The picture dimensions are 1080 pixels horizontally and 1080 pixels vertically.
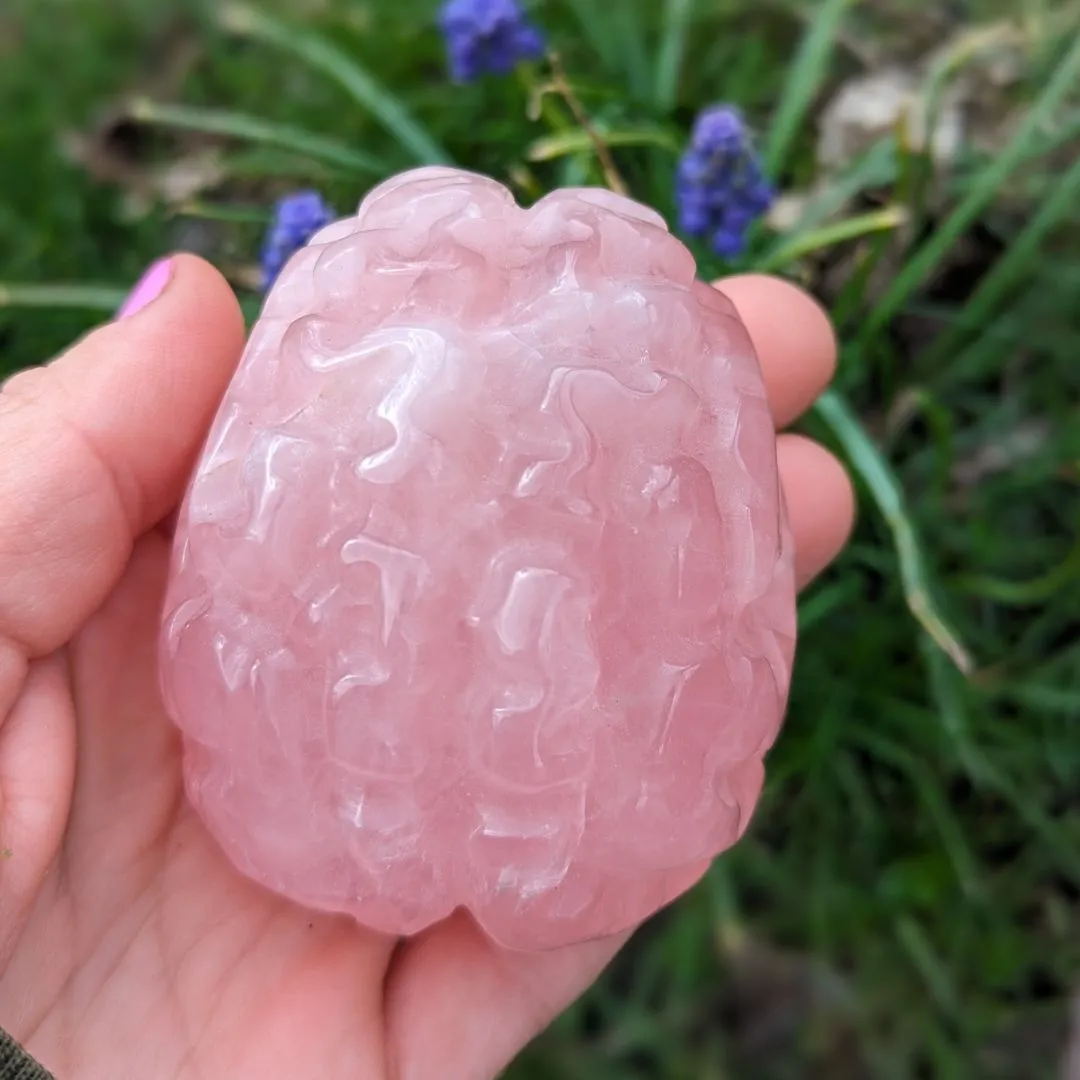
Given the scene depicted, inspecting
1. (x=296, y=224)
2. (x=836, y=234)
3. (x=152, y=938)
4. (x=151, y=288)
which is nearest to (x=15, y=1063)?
(x=152, y=938)

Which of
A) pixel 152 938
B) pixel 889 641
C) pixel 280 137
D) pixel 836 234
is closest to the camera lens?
pixel 152 938

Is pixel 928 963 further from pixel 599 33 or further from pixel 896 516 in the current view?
pixel 599 33

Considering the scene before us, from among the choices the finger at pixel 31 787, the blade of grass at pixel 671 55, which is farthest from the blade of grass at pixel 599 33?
the finger at pixel 31 787

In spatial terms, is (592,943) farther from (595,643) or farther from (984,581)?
(984,581)

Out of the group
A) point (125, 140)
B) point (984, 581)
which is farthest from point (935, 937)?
point (125, 140)

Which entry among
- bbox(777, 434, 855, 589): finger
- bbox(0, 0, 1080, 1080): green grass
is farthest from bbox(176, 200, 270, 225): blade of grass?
bbox(777, 434, 855, 589): finger
